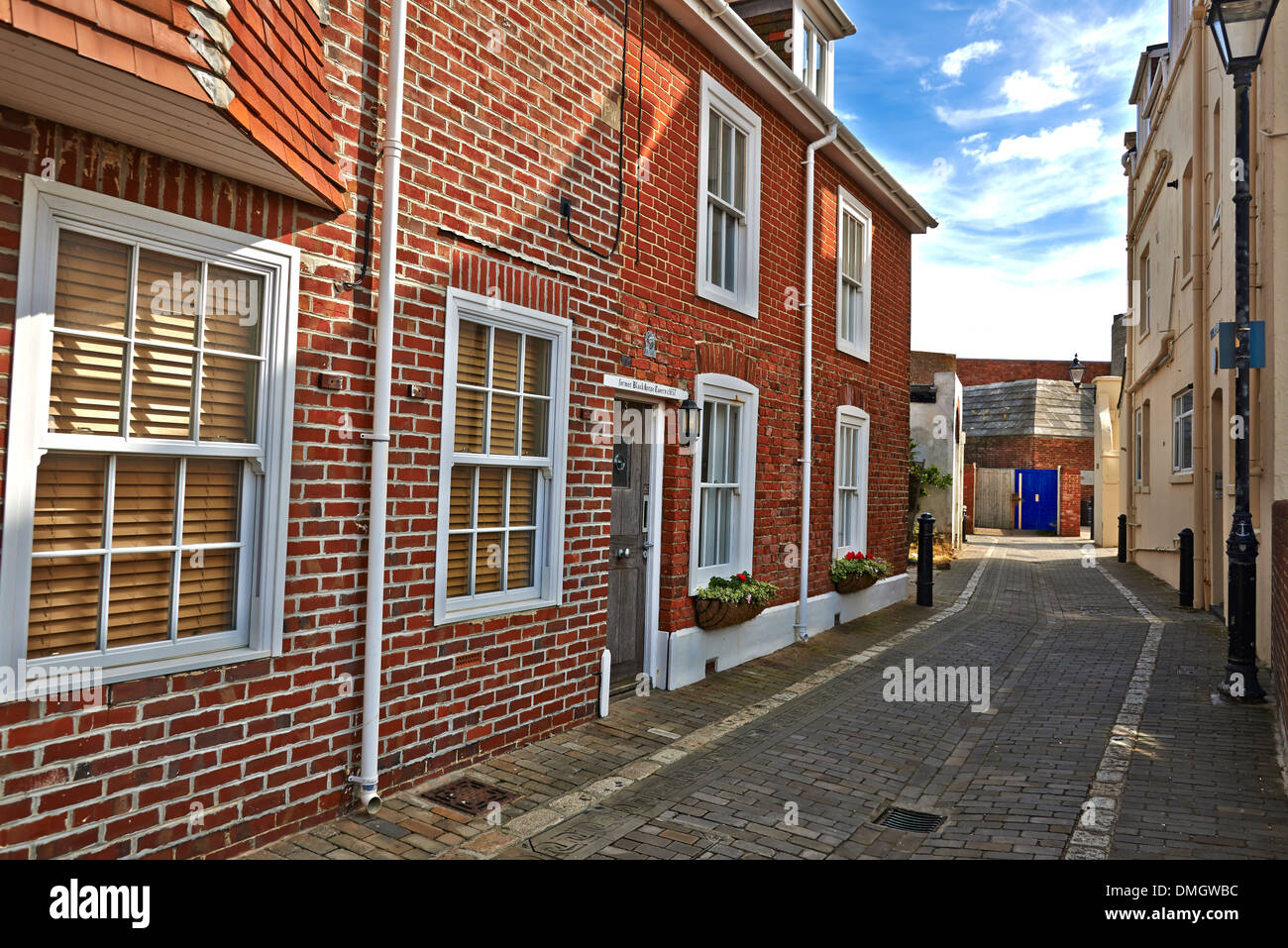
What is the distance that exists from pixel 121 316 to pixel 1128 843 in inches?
210

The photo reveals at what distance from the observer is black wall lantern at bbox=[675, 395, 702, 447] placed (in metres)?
7.56

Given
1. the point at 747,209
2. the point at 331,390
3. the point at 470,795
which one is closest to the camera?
the point at 331,390

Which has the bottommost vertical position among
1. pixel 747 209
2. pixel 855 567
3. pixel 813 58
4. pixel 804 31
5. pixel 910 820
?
pixel 910 820

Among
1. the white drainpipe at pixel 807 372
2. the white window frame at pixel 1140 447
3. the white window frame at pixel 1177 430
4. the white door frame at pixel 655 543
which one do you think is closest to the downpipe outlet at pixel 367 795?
the white door frame at pixel 655 543

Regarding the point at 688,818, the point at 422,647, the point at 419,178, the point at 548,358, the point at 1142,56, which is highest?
the point at 1142,56

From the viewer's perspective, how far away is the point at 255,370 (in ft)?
13.7

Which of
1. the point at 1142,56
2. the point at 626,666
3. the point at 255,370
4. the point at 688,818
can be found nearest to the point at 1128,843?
the point at 688,818

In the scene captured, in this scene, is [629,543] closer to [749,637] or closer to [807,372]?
[749,637]

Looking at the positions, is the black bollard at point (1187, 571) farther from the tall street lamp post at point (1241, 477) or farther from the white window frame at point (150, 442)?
the white window frame at point (150, 442)

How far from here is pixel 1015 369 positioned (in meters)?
40.2

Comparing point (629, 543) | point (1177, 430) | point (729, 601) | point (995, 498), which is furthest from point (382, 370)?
point (995, 498)

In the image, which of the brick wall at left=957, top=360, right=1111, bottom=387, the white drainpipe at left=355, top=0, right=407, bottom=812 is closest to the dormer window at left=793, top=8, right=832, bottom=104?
the white drainpipe at left=355, top=0, right=407, bottom=812

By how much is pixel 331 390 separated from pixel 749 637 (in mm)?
5487

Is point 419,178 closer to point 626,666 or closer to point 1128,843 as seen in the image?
point 626,666
